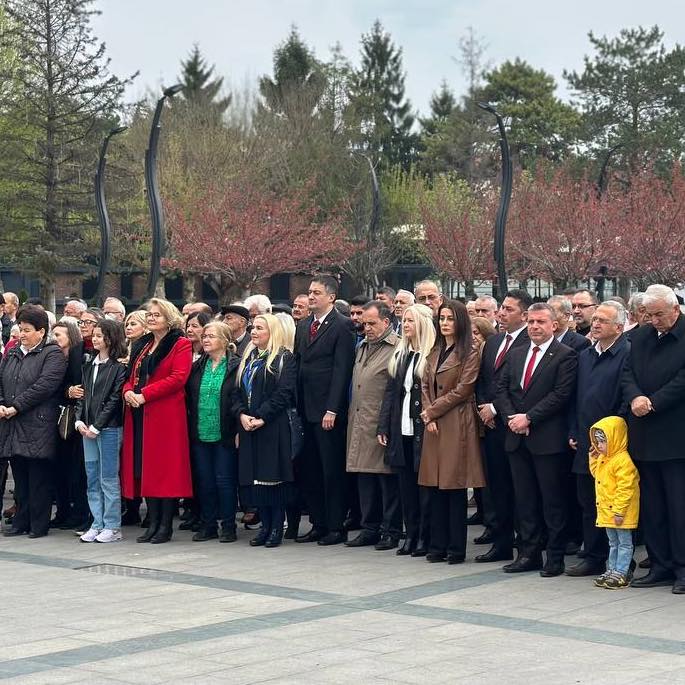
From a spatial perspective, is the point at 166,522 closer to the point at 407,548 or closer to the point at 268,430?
the point at 268,430

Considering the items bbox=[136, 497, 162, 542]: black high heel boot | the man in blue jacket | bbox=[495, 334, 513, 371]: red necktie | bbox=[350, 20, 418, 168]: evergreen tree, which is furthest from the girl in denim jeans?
bbox=[350, 20, 418, 168]: evergreen tree

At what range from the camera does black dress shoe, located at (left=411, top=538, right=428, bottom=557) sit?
11.3m

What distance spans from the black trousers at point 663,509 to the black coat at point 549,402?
73cm

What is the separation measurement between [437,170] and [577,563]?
70.2 meters

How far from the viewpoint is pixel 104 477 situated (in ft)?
40.2

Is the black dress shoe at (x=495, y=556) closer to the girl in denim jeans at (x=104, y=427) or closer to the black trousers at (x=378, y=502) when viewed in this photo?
the black trousers at (x=378, y=502)

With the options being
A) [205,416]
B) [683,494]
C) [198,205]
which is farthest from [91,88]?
[683,494]

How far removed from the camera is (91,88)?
45.9 meters

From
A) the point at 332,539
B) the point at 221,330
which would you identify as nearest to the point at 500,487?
the point at 332,539

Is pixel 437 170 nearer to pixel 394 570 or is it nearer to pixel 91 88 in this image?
pixel 91 88

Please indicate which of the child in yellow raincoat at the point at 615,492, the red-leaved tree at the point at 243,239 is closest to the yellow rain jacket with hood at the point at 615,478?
the child in yellow raincoat at the point at 615,492

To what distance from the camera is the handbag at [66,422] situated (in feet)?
41.8

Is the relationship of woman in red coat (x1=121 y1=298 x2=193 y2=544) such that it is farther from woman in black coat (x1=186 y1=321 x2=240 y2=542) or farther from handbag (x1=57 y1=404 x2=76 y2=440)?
handbag (x1=57 y1=404 x2=76 y2=440)

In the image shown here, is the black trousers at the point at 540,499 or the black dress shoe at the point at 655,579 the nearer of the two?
the black dress shoe at the point at 655,579
